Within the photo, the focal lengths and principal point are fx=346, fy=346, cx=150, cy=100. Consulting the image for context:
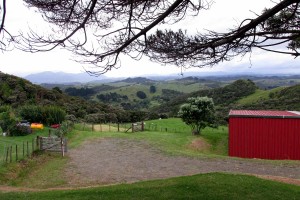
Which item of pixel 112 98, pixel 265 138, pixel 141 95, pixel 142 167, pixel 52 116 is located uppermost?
pixel 52 116

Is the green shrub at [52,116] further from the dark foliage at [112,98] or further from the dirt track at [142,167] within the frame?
the dark foliage at [112,98]

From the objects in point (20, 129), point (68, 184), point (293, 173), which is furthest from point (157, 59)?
point (20, 129)

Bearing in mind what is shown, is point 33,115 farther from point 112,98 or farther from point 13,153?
point 112,98

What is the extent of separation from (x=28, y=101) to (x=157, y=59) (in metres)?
35.7

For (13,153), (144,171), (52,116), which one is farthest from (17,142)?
(144,171)

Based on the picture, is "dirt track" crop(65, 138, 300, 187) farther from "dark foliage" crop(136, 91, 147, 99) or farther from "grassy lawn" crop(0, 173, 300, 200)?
"dark foliage" crop(136, 91, 147, 99)

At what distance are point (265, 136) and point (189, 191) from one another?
12.7 metres

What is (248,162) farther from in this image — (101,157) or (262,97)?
(262,97)

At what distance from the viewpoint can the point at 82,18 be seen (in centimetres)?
596

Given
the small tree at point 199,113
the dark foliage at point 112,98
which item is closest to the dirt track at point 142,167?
the small tree at point 199,113

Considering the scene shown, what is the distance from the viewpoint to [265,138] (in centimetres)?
2059

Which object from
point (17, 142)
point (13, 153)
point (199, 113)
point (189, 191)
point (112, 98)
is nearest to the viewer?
point (189, 191)

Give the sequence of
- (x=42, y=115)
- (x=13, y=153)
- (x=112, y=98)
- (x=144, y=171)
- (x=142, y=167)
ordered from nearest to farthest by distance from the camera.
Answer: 1. (x=144, y=171)
2. (x=142, y=167)
3. (x=13, y=153)
4. (x=42, y=115)
5. (x=112, y=98)

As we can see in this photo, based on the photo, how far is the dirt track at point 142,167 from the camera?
1338 cm
